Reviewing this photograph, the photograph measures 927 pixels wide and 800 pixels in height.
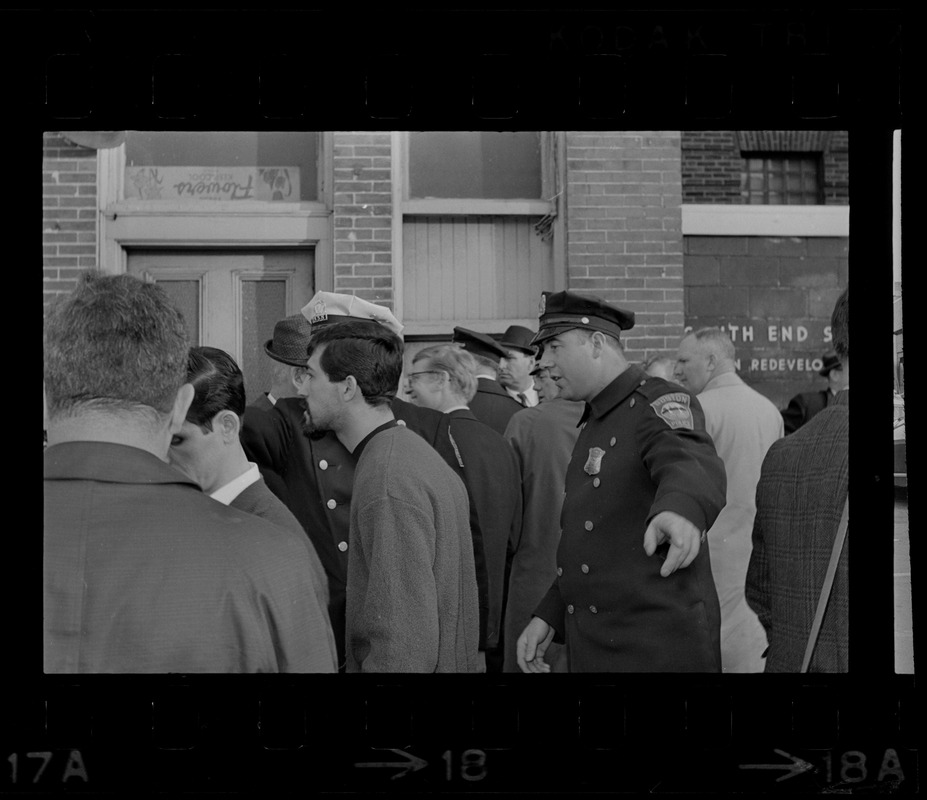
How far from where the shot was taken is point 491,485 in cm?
421

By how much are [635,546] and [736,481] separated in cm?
118

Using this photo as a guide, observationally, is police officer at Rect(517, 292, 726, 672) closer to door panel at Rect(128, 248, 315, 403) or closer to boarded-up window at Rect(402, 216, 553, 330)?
boarded-up window at Rect(402, 216, 553, 330)

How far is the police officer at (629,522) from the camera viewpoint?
2607 millimetres

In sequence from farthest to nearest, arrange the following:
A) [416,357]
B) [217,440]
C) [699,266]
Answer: [416,357] < [699,266] < [217,440]

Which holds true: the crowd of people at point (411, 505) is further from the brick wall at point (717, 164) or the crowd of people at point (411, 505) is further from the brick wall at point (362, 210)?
the brick wall at point (717, 164)

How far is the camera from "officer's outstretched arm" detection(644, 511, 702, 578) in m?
2.47

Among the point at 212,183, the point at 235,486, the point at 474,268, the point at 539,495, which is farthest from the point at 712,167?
the point at 235,486

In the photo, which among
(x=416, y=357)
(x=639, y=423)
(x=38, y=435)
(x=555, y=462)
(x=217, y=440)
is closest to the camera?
(x=38, y=435)
